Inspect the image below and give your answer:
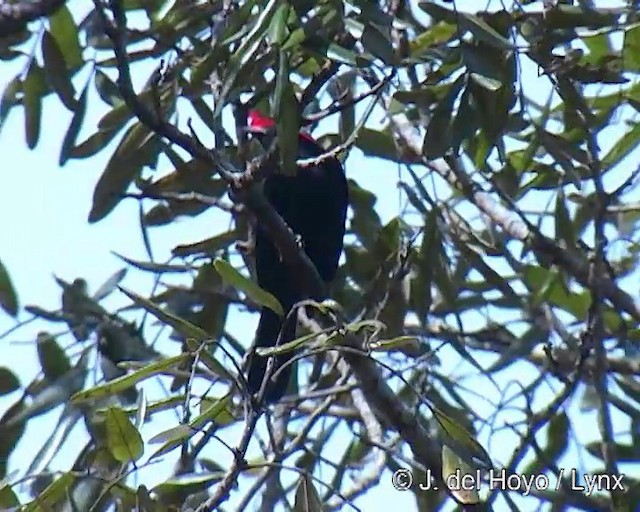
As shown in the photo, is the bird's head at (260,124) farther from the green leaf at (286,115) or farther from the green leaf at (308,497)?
the green leaf at (308,497)

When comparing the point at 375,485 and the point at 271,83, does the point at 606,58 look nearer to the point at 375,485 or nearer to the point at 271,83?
the point at 271,83

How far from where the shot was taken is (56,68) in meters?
2.54

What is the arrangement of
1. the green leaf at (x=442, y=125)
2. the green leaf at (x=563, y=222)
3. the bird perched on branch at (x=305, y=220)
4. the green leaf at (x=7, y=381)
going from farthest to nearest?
the bird perched on branch at (x=305, y=220)
the green leaf at (x=563, y=222)
the green leaf at (x=7, y=381)
the green leaf at (x=442, y=125)

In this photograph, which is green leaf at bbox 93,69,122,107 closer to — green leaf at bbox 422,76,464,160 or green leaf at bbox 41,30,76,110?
green leaf at bbox 41,30,76,110

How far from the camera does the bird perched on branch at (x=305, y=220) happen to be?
322 cm

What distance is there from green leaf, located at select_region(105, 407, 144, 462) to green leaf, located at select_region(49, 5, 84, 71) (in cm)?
85

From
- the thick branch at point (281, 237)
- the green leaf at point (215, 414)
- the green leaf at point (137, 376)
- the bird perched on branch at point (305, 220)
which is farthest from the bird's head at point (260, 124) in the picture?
the green leaf at point (137, 376)

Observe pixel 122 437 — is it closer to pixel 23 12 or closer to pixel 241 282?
pixel 241 282

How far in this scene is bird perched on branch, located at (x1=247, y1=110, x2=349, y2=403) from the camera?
322 centimetres

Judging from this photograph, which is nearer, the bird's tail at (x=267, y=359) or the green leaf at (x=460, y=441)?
the green leaf at (x=460, y=441)

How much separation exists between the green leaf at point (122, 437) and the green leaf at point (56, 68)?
763mm

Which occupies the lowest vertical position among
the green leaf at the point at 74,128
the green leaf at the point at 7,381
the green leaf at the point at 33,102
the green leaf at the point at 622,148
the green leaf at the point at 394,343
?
the green leaf at the point at 394,343

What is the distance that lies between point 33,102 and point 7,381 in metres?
0.52

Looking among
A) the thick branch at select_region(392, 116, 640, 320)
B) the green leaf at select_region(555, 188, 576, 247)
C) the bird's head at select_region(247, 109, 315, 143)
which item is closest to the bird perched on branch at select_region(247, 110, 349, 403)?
the bird's head at select_region(247, 109, 315, 143)
